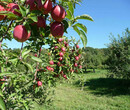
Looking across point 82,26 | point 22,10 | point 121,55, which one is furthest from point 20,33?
point 121,55

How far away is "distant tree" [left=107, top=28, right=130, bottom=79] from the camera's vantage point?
8.39 metres

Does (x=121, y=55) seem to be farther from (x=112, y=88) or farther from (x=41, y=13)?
(x=41, y=13)

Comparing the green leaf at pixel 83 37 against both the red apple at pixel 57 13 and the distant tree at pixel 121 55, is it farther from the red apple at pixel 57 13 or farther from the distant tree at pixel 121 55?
the distant tree at pixel 121 55

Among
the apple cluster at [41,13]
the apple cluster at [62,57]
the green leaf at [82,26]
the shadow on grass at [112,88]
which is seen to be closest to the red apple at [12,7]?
the apple cluster at [41,13]

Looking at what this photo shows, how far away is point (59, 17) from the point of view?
56cm

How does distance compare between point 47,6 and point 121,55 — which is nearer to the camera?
point 47,6

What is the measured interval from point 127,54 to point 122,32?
5.22 ft

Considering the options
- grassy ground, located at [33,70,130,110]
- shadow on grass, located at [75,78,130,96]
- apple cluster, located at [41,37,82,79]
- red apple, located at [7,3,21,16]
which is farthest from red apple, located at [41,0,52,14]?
shadow on grass, located at [75,78,130,96]

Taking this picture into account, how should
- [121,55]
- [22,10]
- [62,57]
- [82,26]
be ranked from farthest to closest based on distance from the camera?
[121,55] < [62,57] < [82,26] < [22,10]

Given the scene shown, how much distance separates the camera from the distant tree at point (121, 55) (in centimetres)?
839

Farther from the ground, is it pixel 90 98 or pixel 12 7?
pixel 12 7

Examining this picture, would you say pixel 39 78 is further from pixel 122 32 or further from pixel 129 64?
pixel 122 32

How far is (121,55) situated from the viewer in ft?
29.5

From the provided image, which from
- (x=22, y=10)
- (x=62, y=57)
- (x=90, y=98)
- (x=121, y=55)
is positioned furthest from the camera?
(x=121, y=55)
